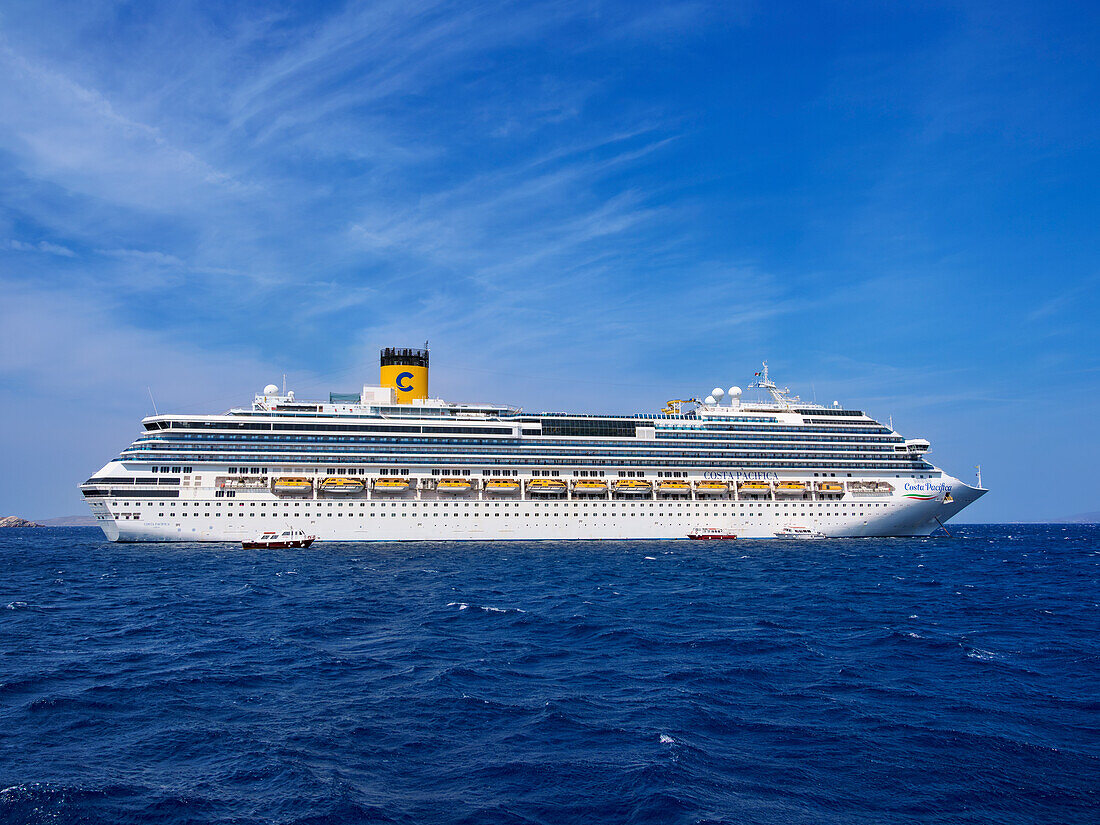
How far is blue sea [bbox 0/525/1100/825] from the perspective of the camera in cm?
1194

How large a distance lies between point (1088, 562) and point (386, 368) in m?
71.3

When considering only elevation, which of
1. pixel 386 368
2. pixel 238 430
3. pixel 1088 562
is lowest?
pixel 1088 562

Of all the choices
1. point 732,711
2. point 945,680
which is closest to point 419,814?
point 732,711

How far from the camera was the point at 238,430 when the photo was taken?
67.1 meters

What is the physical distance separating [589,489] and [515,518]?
8.02m

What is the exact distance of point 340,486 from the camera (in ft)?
216

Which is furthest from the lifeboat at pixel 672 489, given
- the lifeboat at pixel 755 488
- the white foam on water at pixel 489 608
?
the white foam on water at pixel 489 608

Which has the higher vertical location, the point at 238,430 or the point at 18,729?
the point at 238,430

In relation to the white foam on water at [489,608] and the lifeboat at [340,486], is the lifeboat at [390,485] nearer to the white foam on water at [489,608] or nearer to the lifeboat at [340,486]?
the lifeboat at [340,486]

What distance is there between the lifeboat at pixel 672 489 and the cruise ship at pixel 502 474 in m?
0.20

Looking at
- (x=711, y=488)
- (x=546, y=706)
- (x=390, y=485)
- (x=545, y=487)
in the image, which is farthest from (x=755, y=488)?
(x=546, y=706)

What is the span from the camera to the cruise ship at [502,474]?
6431cm

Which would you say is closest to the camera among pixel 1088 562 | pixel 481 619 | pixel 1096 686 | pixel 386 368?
pixel 1096 686

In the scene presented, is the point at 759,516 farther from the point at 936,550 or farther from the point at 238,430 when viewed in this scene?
the point at 238,430
